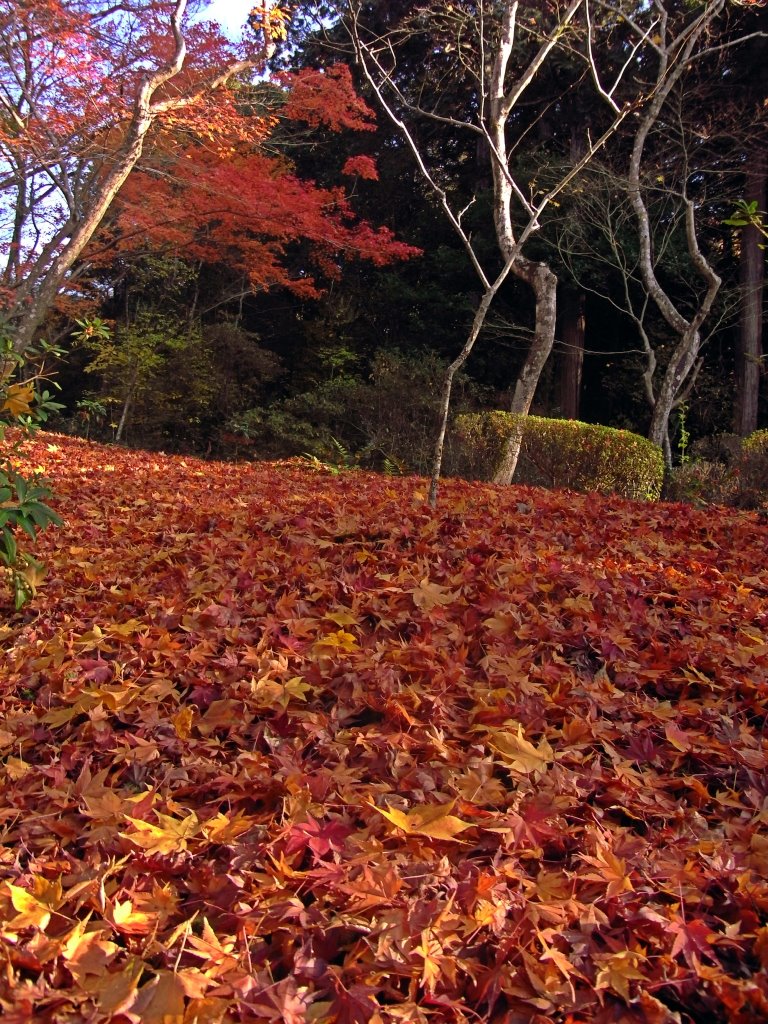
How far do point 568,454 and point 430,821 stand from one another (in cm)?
589

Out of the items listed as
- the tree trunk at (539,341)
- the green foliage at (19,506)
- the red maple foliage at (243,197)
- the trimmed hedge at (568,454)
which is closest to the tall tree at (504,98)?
the tree trunk at (539,341)

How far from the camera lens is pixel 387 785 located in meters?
1.55

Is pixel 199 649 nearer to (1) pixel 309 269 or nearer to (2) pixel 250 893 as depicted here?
(2) pixel 250 893

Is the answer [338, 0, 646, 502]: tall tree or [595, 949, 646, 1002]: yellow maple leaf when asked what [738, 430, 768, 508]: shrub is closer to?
[338, 0, 646, 502]: tall tree

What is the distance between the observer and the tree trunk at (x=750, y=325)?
10.6 metres

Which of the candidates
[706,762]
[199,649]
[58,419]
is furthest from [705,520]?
[58,419]

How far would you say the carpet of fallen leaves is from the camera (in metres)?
1.09

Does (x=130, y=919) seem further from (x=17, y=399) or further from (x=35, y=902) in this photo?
(x=17, y=399)

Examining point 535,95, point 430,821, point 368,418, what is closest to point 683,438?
point 368,418

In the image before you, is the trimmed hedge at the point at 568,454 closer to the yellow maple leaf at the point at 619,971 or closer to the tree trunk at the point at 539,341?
the tree trunk at the point at 539,341

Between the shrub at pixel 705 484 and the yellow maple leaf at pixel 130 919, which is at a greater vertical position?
the shrub at pixel 705 484

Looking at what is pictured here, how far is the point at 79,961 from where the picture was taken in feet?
3.64

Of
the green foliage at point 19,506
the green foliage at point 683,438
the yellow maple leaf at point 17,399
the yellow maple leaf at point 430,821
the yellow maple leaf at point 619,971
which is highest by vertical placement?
the green foliage at point 683,438

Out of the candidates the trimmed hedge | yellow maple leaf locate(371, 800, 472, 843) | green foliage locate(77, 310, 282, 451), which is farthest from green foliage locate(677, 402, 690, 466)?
yellow maple leaf locate(371, 800, 472, 843)
